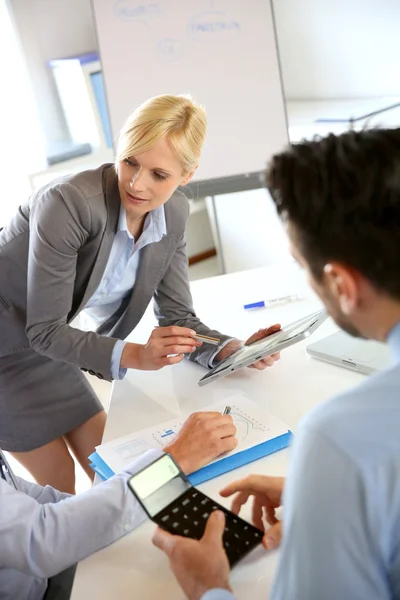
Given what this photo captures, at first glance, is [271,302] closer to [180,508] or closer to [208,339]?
[208,339]

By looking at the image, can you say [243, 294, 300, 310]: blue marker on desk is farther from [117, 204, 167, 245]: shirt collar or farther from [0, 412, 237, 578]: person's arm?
[0, 412, 237, 578]: person's arm

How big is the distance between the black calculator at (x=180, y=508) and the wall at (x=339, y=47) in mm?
2505

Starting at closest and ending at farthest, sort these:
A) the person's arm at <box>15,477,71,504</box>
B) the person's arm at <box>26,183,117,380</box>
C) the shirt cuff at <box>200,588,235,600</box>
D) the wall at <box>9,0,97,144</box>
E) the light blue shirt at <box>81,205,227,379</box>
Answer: the shirt cuff at <box>200,588,235,600</box>
the person's arm at <box>15,477,71,504</box>
the person's arm at <box>26,183,117,380</box>
the light blue shirt at <box>81,205,227,379</box>
the wall at <box>9,0,97,144</box>

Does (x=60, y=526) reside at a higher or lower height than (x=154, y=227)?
lower

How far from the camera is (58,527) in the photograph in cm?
90

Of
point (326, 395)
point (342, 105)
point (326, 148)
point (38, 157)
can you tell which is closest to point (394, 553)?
point (326, 148)

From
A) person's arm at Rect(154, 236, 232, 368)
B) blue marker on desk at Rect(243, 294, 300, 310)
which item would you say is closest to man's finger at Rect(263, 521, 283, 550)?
person's arm at Rect(154, 236, 232, 368)

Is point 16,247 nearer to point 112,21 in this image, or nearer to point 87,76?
point 112,21

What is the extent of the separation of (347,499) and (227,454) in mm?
522

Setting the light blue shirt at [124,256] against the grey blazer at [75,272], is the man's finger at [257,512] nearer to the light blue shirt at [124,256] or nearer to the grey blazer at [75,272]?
the grey blazer at [75,272]

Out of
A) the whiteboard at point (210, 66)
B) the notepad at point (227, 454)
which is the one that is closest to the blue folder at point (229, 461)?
the notepad at point (227, 454)

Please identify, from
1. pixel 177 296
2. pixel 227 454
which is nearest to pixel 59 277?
pixel 177 296

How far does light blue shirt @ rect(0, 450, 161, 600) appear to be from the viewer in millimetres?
880

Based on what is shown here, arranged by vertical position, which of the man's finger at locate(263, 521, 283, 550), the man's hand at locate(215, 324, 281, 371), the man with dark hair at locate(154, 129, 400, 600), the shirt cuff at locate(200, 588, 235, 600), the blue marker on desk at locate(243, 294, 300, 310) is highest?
the man with dark hair at locate(154, 129, 400, 600)
